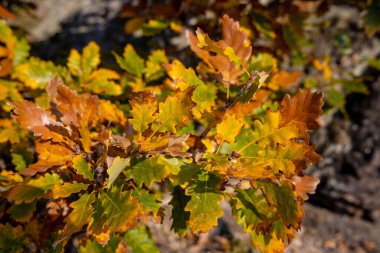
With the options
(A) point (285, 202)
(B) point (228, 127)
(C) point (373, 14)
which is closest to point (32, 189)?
(B) point (228, 127)

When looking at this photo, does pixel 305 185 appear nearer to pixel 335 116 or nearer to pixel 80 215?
pixel 80 215

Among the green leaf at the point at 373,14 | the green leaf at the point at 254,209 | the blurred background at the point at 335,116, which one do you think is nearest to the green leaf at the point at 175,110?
the green leaf at the point at 254,209

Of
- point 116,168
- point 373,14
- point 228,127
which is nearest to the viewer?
point 116,168

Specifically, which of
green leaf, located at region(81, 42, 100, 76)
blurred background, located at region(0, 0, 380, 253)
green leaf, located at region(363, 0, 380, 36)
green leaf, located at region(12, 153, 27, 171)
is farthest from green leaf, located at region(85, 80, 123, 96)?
green leaf, located at region(363, 0, 380, 36)

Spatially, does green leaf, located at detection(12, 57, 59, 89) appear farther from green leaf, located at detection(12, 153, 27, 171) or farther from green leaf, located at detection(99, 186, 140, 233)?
green leaf, located at detection(99, 186, 140, 233)

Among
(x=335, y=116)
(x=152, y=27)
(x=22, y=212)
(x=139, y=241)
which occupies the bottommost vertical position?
(x=335, y=116)

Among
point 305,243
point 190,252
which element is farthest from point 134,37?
point 305,243
